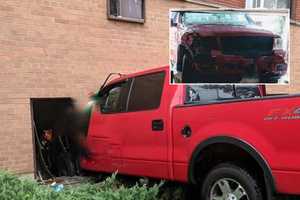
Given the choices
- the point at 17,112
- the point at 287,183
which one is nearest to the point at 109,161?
the point at 17,112

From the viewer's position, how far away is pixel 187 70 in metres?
4.60

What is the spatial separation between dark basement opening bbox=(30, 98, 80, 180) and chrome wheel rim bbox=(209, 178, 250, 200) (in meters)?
3.40

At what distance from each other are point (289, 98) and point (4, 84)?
4.87m

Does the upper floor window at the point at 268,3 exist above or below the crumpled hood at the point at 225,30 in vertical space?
above

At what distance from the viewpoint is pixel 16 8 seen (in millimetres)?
8281

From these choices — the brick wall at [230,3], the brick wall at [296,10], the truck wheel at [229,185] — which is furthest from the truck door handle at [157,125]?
the brick wall at [296,10]

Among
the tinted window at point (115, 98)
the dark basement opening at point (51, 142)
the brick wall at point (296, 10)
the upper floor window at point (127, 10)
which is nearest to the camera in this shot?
the tinted window at point (115, 98)

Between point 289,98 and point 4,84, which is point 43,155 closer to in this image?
point 4,84

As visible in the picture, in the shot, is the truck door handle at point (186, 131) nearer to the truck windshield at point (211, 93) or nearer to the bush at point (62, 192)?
the truck windshield at point (211, 93)

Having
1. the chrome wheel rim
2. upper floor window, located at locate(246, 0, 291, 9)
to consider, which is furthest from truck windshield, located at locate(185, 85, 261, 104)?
upper floor window, located at locate(246, 0, 291, 9)

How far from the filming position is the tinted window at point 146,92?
21.6 ft

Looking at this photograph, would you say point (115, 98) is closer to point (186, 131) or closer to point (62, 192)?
point (186, 131)

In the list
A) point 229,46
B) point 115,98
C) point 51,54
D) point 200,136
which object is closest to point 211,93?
point 200,136

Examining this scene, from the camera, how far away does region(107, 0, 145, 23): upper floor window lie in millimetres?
9836
